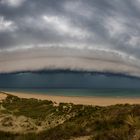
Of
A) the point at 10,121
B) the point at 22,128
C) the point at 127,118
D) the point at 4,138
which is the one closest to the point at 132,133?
the point at 127,118

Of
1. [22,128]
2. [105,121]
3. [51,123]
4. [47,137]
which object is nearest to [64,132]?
Answer: [47,137]

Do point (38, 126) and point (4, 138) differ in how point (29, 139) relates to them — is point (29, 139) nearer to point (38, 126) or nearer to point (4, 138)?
point (4, 138)

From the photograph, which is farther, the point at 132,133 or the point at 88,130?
the point at 88,130

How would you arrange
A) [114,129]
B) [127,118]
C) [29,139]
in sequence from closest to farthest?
[114,129] → [127,118] → [29,139]

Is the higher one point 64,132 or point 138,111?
point 138,111

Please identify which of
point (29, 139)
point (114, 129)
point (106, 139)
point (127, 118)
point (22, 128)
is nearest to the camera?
point (106, 139)

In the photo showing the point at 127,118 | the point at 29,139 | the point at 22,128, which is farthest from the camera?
the point at 22,128

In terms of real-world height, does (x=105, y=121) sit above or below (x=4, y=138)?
above

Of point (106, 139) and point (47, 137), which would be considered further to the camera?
point (47, 137)

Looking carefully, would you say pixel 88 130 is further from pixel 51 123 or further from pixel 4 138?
pixel 51 123
